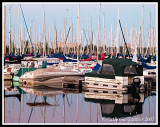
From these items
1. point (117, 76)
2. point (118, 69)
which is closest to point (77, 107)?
point (117, 76)

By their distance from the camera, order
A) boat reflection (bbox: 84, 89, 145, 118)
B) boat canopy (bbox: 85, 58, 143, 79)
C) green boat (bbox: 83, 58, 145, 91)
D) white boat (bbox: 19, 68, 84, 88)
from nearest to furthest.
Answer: boat reflection (bbox: 84, 89, 145, 118) < green boat (bbox: 83, 58, 145, 91) < boat canopy (bbox: 85, 58, 143, 79) < white boat (bbox: 19, 68, 84, 88)

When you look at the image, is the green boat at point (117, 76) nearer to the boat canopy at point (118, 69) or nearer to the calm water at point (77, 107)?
the boat canopy at point (118, 69)

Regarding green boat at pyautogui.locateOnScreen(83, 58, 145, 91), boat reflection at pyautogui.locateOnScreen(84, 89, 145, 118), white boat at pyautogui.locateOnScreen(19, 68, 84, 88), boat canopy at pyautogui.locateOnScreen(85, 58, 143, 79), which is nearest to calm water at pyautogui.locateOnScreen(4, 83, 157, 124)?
boat reflection at pyautogui.locateOnScreen(84, 89, 145, 118)

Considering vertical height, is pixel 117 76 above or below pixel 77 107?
above

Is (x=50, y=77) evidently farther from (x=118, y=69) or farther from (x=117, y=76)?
(x=118, y=69)

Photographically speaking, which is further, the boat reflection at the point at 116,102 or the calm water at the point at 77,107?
the boat reflection at the point at 116,102

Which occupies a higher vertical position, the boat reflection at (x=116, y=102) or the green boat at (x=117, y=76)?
the green boat at (x=117, y=76)

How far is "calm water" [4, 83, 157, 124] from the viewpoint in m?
17.7

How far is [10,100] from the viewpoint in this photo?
24.1 m

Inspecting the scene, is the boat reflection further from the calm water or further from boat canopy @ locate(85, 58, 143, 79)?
boat canopy @ locate(85, 58, 143, 79)

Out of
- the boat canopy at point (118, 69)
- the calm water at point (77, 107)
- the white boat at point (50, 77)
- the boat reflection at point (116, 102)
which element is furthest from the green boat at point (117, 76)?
the white boat at point (50, 77)

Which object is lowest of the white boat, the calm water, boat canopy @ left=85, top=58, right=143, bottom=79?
the calm water

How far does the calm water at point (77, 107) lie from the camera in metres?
17.7

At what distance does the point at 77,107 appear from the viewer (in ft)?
69.1
